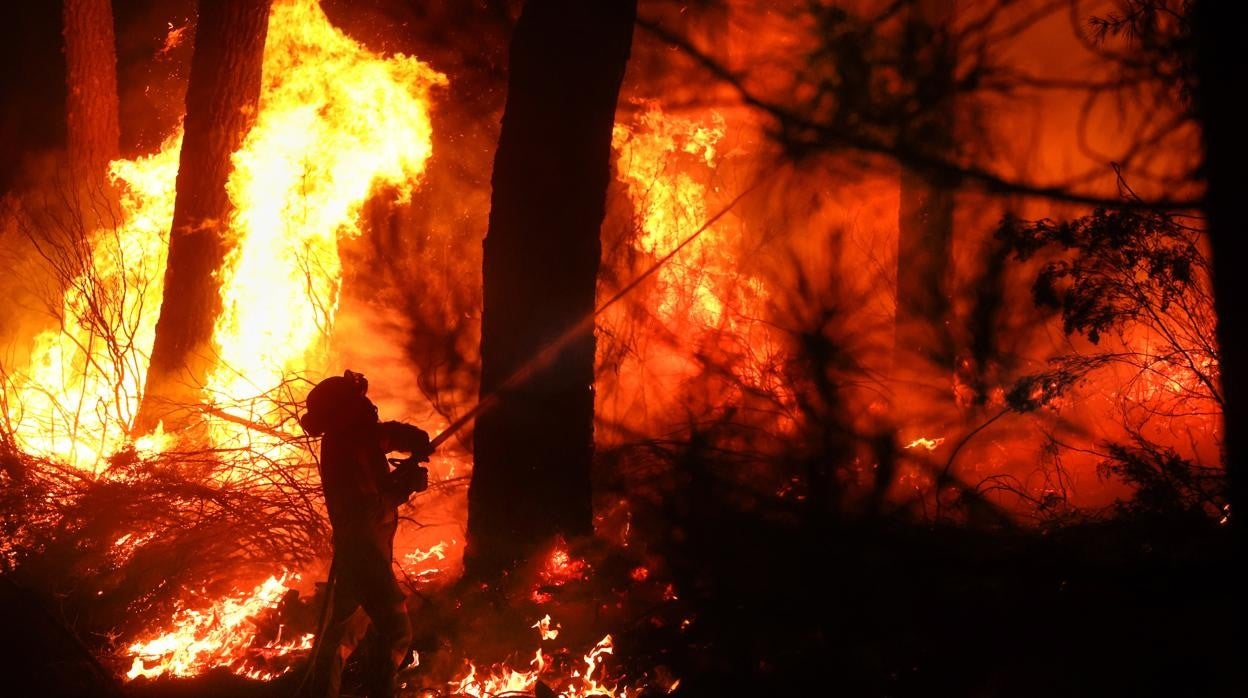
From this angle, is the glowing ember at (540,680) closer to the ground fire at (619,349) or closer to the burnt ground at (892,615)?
the ground fire at (619,349)

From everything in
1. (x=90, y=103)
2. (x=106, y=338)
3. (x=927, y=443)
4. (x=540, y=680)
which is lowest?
(x=540, y=680)

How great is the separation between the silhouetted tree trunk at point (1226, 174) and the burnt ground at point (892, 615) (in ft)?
6.46

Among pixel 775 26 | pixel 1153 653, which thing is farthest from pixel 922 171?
pixel 1153 653

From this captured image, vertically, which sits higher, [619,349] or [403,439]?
[619,349]

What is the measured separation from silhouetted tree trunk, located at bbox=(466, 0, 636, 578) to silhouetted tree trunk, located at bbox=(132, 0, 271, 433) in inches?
166

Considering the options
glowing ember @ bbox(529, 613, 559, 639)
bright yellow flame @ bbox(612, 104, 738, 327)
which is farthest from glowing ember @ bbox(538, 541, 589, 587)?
bright yellow flame @ bbox(612, 104, 738, 327)

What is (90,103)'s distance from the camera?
9.59 meters

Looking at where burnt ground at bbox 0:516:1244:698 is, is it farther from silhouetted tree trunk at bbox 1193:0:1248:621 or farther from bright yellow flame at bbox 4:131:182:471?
bright yellow flame at bbox 4:131:182:471

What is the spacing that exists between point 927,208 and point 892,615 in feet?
19.7

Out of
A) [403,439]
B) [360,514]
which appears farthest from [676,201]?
[360,514]

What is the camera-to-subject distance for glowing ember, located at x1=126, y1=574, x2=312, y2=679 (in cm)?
538

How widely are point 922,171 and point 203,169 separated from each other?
7655 millimetres

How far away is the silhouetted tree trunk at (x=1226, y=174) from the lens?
6934 millimetres

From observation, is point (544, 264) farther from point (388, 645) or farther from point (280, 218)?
point (280, 218)
